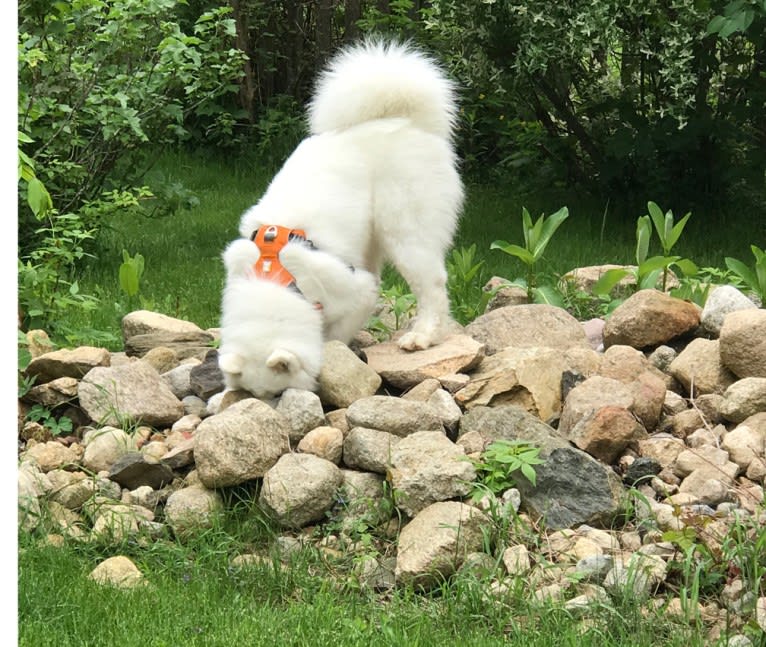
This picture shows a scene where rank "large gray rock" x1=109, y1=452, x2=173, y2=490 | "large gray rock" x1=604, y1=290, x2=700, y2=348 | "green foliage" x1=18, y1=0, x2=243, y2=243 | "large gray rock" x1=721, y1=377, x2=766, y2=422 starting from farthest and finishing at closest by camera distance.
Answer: "green foliage" x1=18, y1=0, x2=243, y2=243
"large gray rock" x1=604, y1=290, x2=700, y2=348
"large gray rock" x1=721, y1=377, x2=766, y2=422
"large gray rock" x1=109, y1=452, x2=173, y2=490

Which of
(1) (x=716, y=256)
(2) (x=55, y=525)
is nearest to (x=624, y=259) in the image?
(1) (x=716, y=256)

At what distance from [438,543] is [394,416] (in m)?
0.77

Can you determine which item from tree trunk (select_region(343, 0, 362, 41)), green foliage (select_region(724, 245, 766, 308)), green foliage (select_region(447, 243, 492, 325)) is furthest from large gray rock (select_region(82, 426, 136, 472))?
tree trunk (select_region(343, 0, 362, 41))

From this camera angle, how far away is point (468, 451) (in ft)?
12.7

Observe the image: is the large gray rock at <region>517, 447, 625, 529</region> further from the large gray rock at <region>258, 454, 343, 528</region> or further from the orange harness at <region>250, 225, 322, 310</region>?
the orange harness at <region>250, 225, 322, 310</region>

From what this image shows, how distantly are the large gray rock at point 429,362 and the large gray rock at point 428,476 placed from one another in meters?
0.91

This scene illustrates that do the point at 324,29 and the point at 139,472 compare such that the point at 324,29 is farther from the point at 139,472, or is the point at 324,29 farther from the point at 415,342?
the point at 139,472

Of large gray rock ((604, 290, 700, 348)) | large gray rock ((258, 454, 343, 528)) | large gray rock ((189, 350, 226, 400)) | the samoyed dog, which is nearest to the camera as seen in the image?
large gray rock ((258, 454, 343, 528))

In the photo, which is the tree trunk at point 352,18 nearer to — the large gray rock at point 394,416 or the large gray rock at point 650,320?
the large gray rock at point 650,320

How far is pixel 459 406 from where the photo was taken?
172 inches

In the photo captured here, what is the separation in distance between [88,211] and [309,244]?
9.09ft

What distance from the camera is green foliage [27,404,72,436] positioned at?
4.46 m

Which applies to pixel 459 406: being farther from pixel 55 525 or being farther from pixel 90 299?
pixel 90 299

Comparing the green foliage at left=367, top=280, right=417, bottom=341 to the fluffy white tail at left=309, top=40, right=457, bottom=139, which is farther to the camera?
the green foliage at left=367, top=280, right=417, bottom=341
